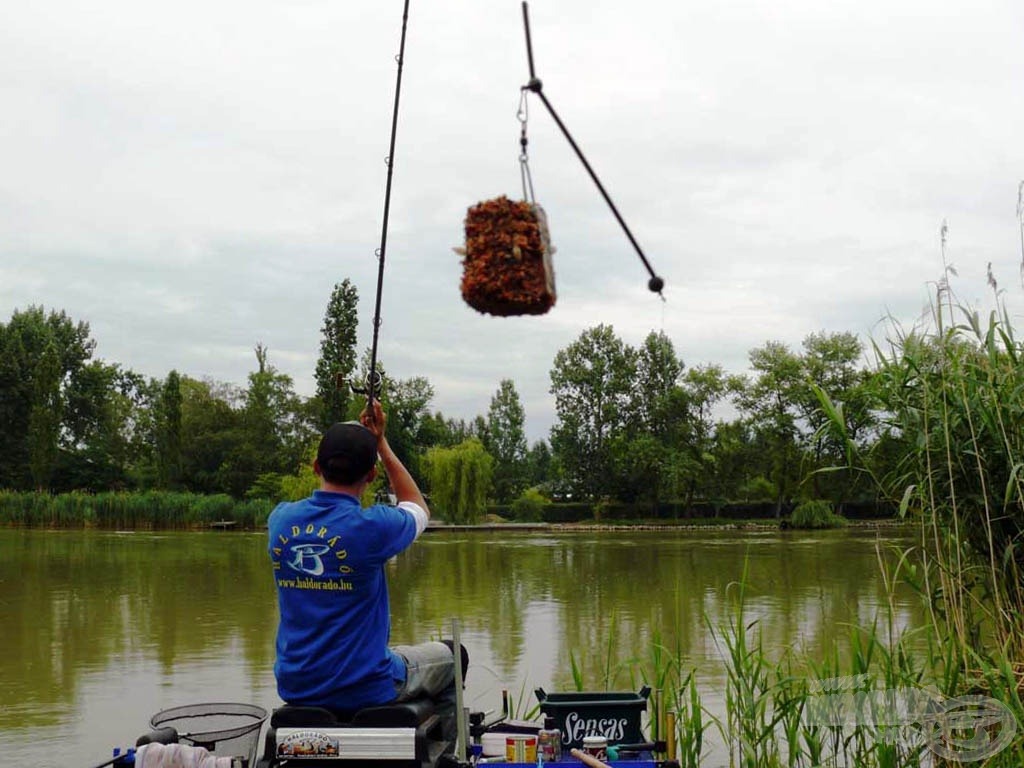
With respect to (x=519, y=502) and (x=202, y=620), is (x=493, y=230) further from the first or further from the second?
(x=519, y=502)

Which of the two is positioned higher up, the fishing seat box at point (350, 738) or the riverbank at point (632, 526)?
the fishing seat box at point (350, 738)

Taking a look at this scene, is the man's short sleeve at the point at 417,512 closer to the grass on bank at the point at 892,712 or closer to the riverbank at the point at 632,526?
the grass on bank at the point at 892,712

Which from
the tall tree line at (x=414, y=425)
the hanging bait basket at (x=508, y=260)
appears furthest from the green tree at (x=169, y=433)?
the hanging bait basket at (x=508, y=260)

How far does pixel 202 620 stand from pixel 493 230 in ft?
29.1

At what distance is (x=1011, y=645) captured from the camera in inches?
140

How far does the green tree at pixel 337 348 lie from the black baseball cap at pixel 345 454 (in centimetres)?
2783

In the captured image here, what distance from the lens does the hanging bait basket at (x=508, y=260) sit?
2741 mm

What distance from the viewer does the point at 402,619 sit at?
10.6 metres

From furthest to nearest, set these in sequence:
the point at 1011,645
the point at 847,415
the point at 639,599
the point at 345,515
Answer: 1. the point at 639,599
2. the point at 847,415
3. the point at 1011,645
4. the point at 345,515

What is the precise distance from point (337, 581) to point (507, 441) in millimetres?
54574

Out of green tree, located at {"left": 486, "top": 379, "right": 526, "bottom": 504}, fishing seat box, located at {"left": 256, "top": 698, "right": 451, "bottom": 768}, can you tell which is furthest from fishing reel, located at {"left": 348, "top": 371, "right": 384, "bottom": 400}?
green tree, located at {"left": 486, "top": 379, "right": 526, "bottom": 504}

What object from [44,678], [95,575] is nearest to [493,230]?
[44,678]

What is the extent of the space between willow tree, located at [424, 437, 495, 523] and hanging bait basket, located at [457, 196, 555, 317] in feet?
99.5

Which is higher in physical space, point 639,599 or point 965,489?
point 965,489
